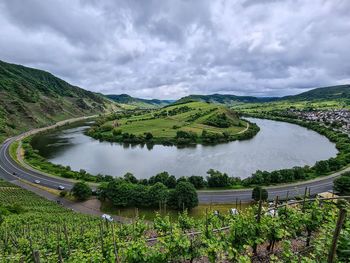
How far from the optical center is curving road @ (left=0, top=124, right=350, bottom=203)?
47.7 meters

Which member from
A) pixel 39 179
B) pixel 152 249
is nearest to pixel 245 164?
pixel 39 179

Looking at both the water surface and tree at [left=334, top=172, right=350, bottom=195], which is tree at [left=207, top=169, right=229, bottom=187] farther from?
tree at [left=334, top=172, right=350, bottom=195]

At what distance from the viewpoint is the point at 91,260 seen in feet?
35.7

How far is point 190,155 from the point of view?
8625 cm

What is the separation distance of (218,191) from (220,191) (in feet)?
1.33

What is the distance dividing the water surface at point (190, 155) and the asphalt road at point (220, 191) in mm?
11783

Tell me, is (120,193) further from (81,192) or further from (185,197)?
(185,197)

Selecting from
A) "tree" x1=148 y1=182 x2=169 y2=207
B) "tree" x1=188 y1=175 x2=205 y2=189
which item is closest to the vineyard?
"tree" x1=148 y1=182 x2=169 y2=207

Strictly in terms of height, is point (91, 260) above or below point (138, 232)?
above

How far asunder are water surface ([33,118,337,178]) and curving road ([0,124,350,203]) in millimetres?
11632

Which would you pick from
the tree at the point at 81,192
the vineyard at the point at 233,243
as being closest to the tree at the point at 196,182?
the tree at the point at 81,192

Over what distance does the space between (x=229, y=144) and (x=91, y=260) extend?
97185 millimetres

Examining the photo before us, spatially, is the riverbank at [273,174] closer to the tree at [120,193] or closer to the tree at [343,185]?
the tree at [343,185]

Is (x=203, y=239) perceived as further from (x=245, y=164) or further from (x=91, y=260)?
(x=245, y=164)
